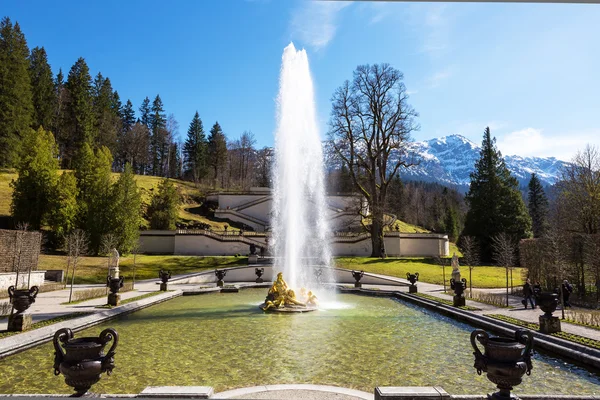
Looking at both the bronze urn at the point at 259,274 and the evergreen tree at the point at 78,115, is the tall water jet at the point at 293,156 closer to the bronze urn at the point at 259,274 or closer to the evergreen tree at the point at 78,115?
the bronze urn at the point at 259,274

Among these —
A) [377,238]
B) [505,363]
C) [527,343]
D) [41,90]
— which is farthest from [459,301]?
[41,90]

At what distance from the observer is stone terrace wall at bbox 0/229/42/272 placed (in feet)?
75.5

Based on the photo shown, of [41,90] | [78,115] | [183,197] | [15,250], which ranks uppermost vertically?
[41,90]

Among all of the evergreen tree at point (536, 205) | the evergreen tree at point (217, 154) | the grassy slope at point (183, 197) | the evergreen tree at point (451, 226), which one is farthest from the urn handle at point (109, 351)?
the evergreen tree at point (217, 154)

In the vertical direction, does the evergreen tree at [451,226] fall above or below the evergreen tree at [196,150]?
below

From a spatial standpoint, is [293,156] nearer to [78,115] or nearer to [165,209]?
[165,209]

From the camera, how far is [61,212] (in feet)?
126

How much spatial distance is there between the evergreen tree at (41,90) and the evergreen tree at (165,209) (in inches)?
1168

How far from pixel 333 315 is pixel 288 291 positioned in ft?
8.73

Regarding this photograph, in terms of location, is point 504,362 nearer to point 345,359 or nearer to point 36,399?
point 345,359

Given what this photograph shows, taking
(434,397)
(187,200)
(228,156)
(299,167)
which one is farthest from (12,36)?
(434,397)

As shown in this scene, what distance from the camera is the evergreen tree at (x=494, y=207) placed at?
48.0 m

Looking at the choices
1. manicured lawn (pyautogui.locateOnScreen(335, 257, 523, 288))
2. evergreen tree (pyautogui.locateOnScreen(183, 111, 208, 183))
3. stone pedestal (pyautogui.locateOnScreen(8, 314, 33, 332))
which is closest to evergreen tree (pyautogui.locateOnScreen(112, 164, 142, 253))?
manicured lawn (pyautogui.locateOnScreen(335, 257, 523, 288))

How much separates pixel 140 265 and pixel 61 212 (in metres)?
11.5
